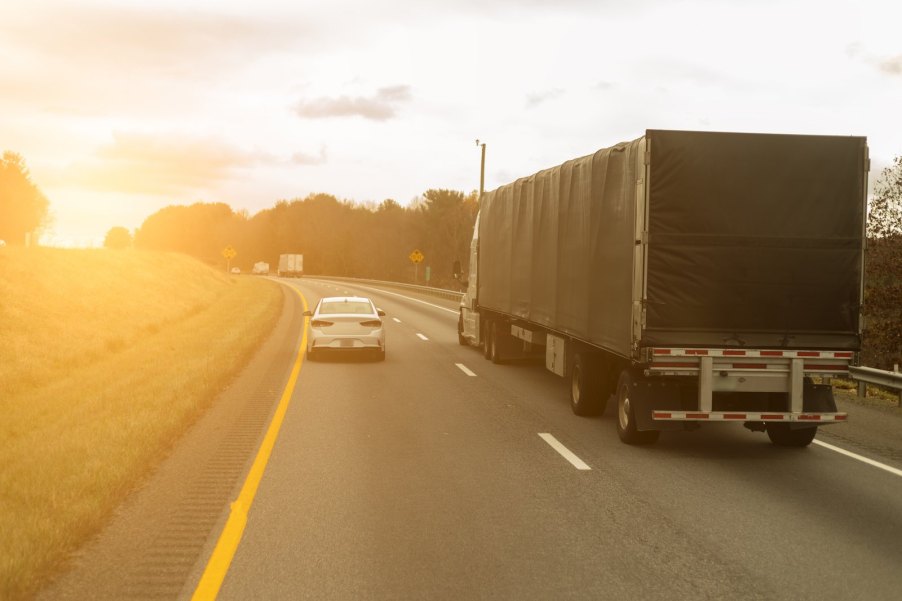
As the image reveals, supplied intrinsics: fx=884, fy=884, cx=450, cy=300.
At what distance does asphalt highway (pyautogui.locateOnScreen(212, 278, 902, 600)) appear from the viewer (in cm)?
541

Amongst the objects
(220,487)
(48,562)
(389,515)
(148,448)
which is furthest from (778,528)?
(148,448)

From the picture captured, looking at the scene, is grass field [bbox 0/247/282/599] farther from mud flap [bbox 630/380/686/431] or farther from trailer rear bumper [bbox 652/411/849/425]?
trailer rear bumper [bbox 652/411/849/425]

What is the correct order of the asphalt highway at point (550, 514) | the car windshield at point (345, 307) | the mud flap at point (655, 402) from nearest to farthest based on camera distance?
1. the asphalt highway at point (550, 514)
2. the mud flap at point (655, 402)
3. the car windshield at point (345, 307)

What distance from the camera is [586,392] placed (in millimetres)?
11938

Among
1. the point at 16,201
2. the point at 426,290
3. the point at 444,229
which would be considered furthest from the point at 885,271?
the point at 16,201

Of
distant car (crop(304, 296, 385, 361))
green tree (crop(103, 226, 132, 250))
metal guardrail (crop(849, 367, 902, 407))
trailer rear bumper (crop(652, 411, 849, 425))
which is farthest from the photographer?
green tree (crop(103, 226, 132, 250))

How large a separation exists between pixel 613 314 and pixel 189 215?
559ft

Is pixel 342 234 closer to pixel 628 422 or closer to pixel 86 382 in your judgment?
pixel 86 382

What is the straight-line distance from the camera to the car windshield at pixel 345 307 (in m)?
19.1

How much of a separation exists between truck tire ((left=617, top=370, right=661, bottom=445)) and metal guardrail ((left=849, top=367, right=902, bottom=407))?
5.27 m

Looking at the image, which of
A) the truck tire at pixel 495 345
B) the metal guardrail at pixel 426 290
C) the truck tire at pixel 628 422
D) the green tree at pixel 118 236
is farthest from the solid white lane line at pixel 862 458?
the green tree at pixel 118 236

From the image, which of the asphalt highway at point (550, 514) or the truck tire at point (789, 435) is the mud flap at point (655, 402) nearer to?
the asphalt highway at point (550, 514)

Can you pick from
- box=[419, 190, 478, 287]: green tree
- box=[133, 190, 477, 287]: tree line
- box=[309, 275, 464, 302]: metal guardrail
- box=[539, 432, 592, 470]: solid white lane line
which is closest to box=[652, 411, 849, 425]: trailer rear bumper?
box=[539, 432, 592, 470]: solid white lane line

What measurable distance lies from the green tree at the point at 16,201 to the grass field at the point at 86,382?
43.9 metres
